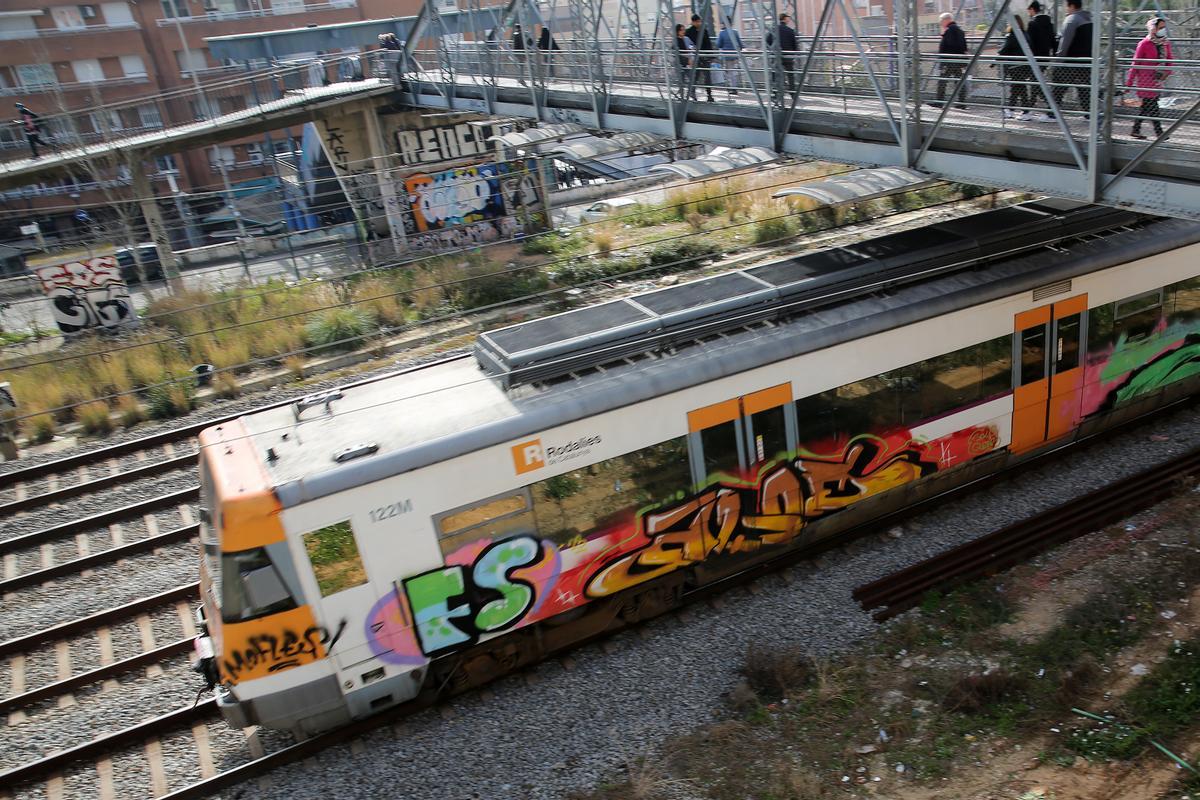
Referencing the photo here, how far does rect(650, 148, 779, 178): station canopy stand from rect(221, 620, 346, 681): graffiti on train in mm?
8106

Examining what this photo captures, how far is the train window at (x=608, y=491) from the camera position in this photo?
877 centimetres

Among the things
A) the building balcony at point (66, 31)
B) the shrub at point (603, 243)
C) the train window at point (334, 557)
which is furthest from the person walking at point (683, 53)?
the building balcony at point (66, 31)

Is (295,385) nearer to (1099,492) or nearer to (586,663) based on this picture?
(586,663)

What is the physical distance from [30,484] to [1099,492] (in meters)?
15.1

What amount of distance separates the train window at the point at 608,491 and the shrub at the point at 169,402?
10.4 meters

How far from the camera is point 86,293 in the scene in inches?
856

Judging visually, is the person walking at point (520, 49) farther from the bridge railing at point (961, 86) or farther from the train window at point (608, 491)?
the train window at point (608, 491)

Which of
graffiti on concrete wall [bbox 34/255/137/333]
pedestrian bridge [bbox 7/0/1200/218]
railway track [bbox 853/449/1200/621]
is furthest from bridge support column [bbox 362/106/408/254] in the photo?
railway track [bbox 853/449/1200/621]

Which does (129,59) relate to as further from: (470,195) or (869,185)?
(869,185)

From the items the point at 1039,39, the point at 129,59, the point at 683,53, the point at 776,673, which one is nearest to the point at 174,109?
the point at 129,59

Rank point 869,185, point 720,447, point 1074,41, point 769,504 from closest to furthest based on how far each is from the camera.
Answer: point 720,447
point 769,504
point 1074,41
point 869,185

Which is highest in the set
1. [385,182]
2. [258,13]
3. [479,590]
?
[258,13]

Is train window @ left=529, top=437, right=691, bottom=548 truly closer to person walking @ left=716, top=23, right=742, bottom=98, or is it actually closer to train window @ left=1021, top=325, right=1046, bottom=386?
train window @ left=1021, top=325, right=1046, bottom=386

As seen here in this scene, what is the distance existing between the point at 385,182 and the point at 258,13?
86.1 ft
